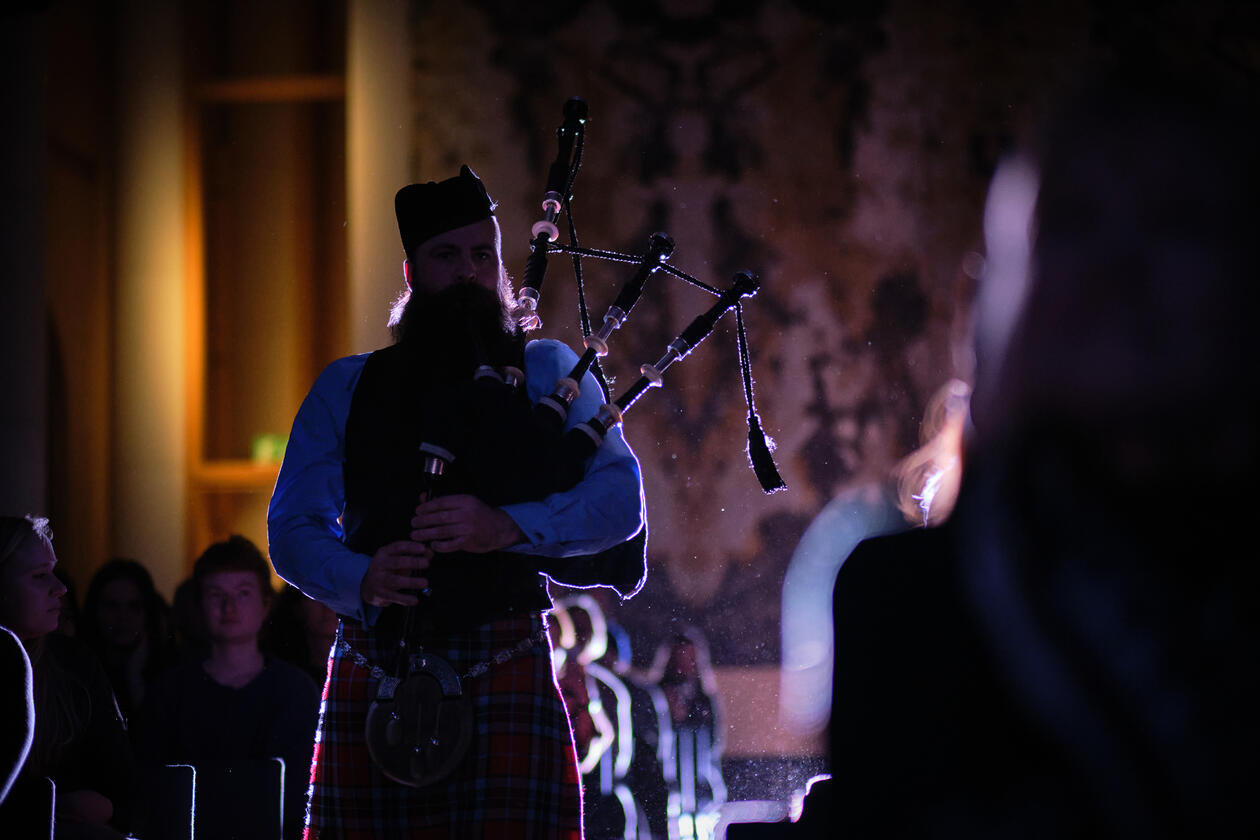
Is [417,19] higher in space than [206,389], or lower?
higher

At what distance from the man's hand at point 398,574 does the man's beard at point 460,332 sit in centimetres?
33

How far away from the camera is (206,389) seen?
4727 mm

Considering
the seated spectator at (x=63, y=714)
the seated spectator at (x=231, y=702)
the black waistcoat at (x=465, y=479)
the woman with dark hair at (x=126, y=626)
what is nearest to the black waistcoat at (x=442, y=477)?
the black waistcoat at (x=465, y=479)

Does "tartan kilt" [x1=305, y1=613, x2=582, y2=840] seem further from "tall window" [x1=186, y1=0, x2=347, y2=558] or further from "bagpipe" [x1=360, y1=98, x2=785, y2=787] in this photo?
"tall window" [x1=186, y1=0, x2=347, y2=558]

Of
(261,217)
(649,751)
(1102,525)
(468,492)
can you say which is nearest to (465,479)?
(468,492)

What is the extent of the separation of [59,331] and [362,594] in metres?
3.46

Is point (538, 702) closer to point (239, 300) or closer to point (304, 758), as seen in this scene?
point (304, 758)

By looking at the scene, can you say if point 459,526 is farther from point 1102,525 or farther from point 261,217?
point 261,217

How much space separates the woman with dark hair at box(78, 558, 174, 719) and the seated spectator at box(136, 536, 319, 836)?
514 millimetres

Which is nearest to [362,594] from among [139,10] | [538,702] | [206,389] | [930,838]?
[538,702]

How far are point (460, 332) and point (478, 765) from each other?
638mm

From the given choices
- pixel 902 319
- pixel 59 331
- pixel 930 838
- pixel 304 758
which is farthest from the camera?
pixel 59 331

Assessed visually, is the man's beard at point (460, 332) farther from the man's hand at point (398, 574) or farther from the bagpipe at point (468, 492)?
the man's hand at point (398, 574)

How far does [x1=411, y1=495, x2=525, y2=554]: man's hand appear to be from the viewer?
1616mm
